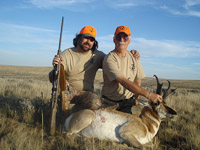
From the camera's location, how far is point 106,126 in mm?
3908

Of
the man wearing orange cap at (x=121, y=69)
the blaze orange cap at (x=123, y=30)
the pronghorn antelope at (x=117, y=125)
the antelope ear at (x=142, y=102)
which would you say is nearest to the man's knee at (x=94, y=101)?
the man wearing orange cap at (x=121, y=69)

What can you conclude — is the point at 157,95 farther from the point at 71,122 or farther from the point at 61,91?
the point at 61,91

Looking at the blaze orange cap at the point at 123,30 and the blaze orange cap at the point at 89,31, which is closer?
the blaze orange cap at the point at 123,30

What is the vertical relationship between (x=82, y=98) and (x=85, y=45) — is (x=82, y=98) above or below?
below

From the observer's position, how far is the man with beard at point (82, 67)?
516 cm

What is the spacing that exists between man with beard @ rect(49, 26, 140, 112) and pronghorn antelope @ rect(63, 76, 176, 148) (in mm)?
1010

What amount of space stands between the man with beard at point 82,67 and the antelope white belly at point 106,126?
100 centimetres

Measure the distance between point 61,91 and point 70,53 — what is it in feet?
4.36

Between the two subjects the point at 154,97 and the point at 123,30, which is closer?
the point at 154,97

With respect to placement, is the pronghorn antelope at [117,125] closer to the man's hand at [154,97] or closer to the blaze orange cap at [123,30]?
the man's hand at [154,97]

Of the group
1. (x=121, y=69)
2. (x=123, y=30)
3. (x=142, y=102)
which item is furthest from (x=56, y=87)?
(x=123, y=30)

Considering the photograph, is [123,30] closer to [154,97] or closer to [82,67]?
[82,67]

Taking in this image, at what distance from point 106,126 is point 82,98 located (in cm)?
150

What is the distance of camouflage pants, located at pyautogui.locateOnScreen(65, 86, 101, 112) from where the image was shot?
498 cm
